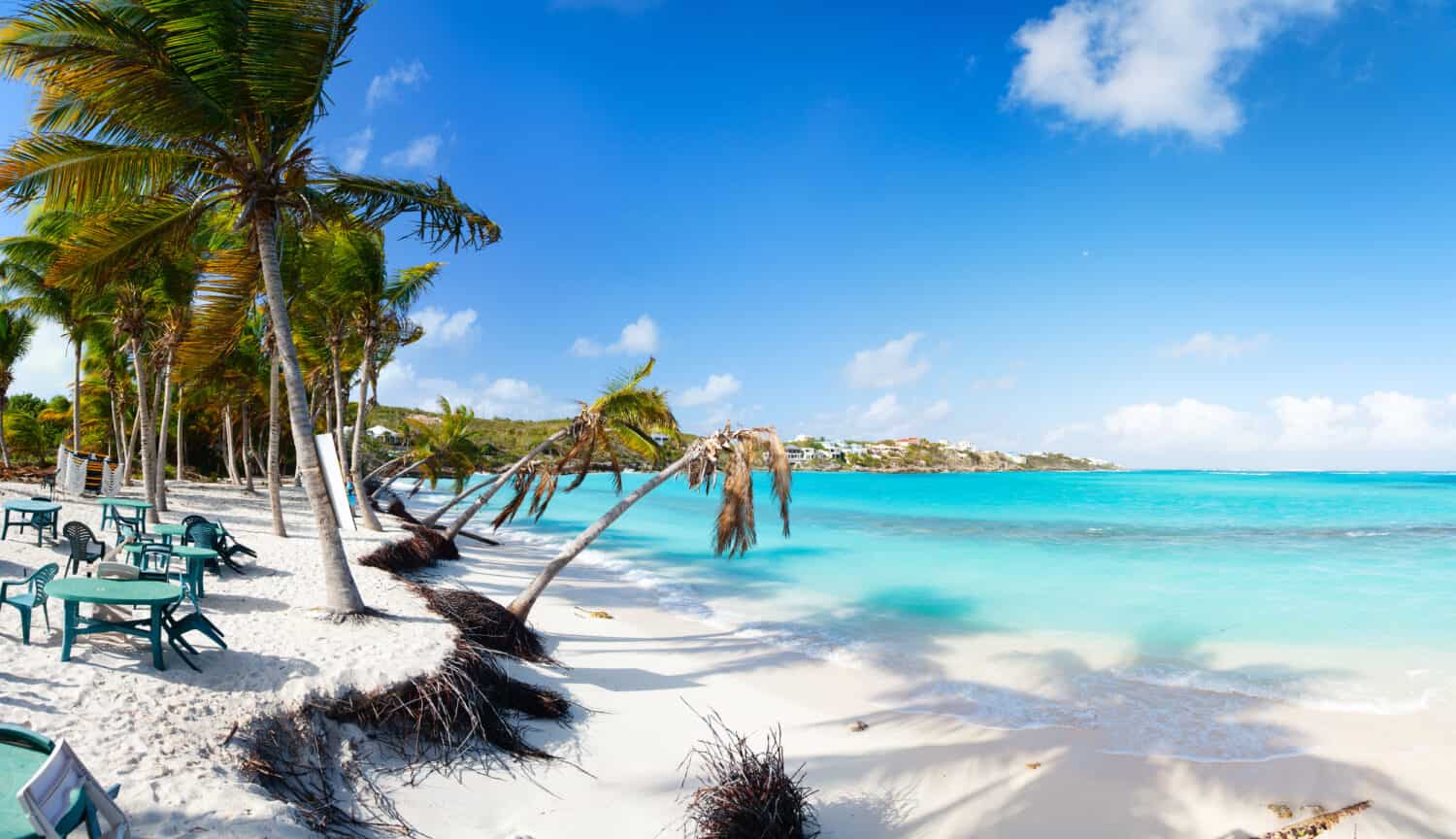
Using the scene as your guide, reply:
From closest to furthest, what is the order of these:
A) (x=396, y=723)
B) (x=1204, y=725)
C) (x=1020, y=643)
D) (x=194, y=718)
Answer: (x=194, y=718) → (x=396, y=723) → (x=1204, y=725) → (x=1020, y=643)

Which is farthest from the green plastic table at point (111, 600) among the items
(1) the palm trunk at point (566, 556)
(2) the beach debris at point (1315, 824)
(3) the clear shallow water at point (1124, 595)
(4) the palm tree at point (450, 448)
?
(4) the palm tree at point (450, 448)

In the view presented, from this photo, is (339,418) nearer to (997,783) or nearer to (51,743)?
(51,743)

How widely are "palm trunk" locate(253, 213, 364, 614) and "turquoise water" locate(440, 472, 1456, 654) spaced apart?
8.34 meters

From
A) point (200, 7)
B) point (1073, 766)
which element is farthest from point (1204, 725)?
point (200, 7)

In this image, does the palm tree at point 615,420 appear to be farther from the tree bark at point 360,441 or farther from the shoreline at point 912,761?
the tree bark at point 360,441

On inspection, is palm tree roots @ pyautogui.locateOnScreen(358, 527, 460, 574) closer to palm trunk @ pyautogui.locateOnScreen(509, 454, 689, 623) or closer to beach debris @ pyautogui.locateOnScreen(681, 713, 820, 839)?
palm trunk @ pyautogui.locateOnScreen(509, 454, 689, 623)

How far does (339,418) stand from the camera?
15.6m

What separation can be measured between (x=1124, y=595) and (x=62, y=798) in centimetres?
1816

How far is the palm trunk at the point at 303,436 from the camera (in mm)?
6656

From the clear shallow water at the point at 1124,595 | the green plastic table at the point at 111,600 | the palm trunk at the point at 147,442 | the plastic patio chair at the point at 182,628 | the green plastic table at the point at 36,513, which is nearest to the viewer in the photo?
the green plastic table at the point at 111,600

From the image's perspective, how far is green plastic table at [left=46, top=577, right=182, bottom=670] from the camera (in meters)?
4.69

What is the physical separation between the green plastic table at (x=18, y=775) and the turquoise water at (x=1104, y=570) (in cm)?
1080

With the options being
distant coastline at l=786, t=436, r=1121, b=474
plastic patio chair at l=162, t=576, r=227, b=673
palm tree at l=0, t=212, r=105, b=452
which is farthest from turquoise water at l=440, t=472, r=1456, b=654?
distant coastline at l=786, t=436, r=1121, b=474

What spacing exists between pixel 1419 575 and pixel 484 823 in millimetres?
25385
